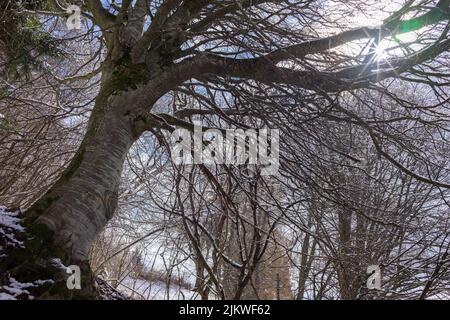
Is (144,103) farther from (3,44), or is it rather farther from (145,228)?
(145,228)

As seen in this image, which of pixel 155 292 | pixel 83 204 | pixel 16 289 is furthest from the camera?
pixel 155 292

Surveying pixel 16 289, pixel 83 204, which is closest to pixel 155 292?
pixel 83 204

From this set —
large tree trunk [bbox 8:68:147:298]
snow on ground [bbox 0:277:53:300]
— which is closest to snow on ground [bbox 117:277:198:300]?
large tree trunk [bbox 8:68:147:298]

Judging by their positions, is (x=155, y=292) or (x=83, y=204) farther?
(x=155, y=292)

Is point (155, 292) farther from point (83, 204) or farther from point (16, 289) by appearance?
point (16, 289)

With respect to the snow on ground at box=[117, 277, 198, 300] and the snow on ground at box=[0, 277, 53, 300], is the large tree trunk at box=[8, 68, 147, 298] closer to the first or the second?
the snow on ground at box=[0, 277, 53, 300]

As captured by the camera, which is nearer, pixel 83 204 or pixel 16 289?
pixel 16 289

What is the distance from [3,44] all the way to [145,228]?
3687mm

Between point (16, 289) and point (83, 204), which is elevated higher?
point (83, 204)

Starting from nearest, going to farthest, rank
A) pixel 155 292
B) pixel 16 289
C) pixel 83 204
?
pixel 16 289, pixel 83 204, pixel 155 292

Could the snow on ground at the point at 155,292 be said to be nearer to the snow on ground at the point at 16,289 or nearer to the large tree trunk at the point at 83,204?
the large tree trunk at the point at 83,204

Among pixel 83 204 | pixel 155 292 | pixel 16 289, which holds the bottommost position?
pixel 16 289

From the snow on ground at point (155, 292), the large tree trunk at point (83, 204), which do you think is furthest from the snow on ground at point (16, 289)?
the snow on ground at point (155, 292)

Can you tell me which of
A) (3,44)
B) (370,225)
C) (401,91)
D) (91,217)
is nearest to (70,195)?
(91,217)
